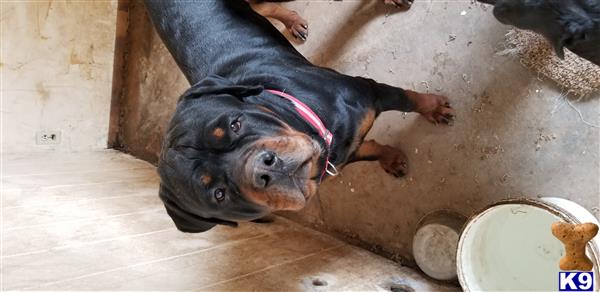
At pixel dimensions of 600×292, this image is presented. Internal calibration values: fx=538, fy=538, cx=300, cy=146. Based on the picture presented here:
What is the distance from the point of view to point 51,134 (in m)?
3.74

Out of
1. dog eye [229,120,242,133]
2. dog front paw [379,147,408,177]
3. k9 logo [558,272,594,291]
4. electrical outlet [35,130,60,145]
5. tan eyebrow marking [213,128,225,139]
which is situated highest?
dog eye [229,120,242,133]

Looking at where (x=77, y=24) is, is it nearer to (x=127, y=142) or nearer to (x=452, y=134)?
(x=127, y=142)

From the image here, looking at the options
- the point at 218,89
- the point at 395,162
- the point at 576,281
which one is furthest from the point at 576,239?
the point at 218,89

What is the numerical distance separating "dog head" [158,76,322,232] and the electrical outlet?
2.25m

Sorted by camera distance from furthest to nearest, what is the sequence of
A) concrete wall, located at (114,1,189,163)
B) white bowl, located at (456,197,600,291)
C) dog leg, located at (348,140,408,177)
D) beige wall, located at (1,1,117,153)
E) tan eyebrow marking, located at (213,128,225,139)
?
concrete wall, located at (114,1,189,163)
beige wall, located at (1,1,117,153)
dog leg, located at (348,140,408,177)
white bowl, located at (456,197,600,291)
tan eyebrow marking, located at (213,128,225,139)

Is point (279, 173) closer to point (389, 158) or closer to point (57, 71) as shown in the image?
point (389, 158)

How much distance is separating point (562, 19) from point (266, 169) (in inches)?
33.0

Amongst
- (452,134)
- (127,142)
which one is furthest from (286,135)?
(127,142)

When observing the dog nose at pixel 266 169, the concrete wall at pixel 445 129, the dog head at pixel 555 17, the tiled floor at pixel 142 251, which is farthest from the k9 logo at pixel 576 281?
the dog nose at pixel 266 169

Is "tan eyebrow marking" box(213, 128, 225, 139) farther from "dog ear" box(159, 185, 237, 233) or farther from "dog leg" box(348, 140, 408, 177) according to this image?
"dog leg" box(348, 140, 408, 177)

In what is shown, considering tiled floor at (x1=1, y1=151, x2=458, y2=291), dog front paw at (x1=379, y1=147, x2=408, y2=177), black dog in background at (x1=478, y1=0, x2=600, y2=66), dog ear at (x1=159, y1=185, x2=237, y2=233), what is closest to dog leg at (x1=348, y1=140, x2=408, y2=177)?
dog front paw at (x1=379, y1=147, x2=408, y2=177)

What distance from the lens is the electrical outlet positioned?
3.67 metres

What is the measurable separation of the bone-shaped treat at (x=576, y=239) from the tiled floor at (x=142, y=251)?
2.47ft

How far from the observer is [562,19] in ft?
4.11
